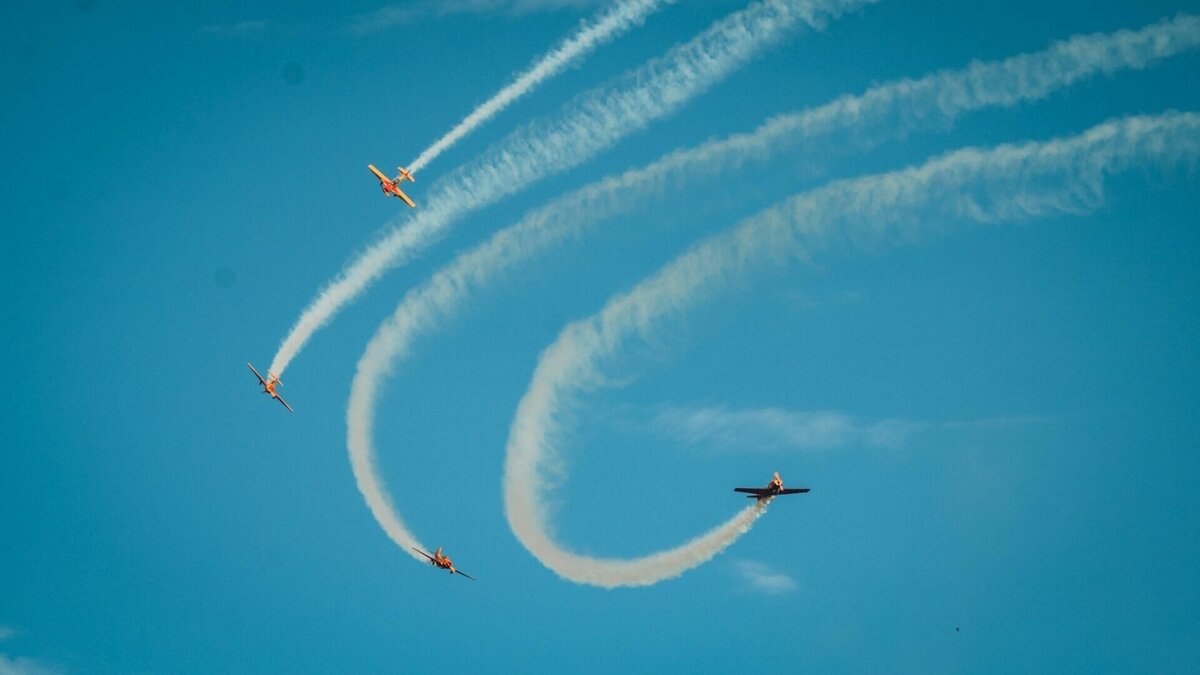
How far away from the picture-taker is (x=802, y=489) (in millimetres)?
49188

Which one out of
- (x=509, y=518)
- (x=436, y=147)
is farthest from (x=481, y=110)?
(x=509, y=518)

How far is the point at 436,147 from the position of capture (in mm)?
44719

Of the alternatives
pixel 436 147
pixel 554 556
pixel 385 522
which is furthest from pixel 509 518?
pixel 436 147

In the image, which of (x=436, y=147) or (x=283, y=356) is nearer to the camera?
(x=436, y=147)

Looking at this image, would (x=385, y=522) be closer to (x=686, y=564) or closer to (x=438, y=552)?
(x=438, y=552)

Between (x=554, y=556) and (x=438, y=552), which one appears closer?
(x=554, y=556)

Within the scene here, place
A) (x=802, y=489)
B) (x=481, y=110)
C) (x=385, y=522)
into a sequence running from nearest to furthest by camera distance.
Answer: (x=481, y=110) < (x=802, y=489) < (x=385, y=522)

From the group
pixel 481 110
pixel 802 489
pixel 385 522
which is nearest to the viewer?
pixel 481 110

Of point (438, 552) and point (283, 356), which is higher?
point (283, 356)

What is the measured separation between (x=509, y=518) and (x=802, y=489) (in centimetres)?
1164

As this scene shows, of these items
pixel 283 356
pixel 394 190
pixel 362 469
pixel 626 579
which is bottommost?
pixel 626 579

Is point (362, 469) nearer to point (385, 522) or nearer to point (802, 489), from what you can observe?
point (385, 522)

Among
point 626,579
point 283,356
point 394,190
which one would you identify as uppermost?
point 394,190

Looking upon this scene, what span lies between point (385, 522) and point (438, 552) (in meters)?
3.55
